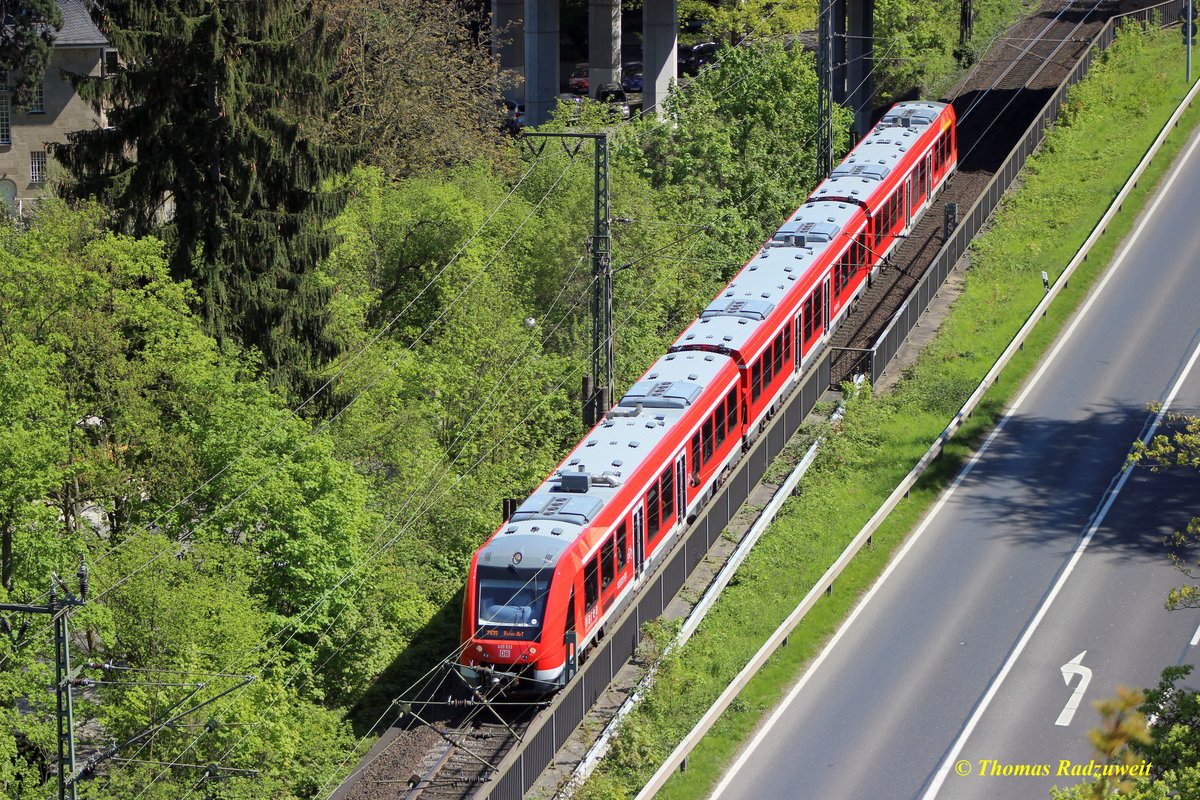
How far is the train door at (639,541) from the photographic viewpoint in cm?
3653

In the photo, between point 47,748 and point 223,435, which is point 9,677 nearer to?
point 47,748

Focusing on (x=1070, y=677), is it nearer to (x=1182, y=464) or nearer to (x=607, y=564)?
(x=1182, y=464)

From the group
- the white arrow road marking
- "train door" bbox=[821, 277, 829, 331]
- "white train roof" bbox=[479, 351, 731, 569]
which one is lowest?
the white arrow road marking

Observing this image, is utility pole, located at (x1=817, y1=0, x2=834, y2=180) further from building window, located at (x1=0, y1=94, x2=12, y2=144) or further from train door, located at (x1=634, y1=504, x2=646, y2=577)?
building window, located at (x1=0, y1=94, x2=12, y2=144)

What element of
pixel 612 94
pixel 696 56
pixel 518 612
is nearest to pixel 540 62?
pixel 612 94

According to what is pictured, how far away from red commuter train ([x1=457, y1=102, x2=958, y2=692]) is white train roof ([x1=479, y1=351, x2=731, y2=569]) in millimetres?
39

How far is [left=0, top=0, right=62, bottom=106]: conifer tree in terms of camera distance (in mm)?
61969

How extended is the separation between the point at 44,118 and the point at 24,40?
43.6ft

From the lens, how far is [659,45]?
74.9m

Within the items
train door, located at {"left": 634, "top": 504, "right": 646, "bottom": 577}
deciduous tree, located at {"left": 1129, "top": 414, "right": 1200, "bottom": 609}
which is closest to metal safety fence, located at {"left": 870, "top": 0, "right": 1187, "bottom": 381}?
deciduous tree, located at {"left": 1129, "top": 414, "right": 1200, "bottom": 609}

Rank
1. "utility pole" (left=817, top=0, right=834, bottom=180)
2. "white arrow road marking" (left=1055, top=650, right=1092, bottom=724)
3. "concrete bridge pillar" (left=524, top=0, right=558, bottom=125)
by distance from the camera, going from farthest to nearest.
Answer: "concrete bridge pillar" (left=524, top=0, right=558, bottom=125) → "utility pole" (left=817, top=0, right=834, bottom=180) → "white arrow road marking" (left=1055, top=650, right=1092, bottom=724)

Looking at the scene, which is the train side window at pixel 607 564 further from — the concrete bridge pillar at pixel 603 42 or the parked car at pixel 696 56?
the parked car at pixel 696 56

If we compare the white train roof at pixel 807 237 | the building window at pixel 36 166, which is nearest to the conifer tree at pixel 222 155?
the white train roof at pixel 807 237

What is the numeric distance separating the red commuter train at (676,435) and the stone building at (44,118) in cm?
3757
